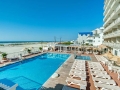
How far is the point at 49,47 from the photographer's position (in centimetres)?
3597

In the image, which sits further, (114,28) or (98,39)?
(98,39)

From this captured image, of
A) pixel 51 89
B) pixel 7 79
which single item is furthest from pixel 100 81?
pixel 7 79

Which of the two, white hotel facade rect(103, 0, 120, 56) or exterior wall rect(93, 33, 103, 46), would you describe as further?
exterior wall rect(93, 33, 103, 46)

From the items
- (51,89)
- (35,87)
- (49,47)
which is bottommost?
(35,87)

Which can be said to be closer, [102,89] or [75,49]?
[102,89]

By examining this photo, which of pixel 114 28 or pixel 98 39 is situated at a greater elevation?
pixel 114 28

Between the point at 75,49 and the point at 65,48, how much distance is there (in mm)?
3514

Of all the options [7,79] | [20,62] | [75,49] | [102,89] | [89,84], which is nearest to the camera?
[102,89]

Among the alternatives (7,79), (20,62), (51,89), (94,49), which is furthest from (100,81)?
(94,49)

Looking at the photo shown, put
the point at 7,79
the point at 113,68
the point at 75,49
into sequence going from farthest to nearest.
Answer: the point at 75,49 < the point at 113,68 < the point at 7,79

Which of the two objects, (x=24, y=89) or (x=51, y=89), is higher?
(x=51, y=89)

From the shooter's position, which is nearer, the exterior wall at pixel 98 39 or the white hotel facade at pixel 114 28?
the white hotel facade at pixel 114 28

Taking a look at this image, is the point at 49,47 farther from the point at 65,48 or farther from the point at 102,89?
the point at 102,89

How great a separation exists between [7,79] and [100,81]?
10.1 meters
